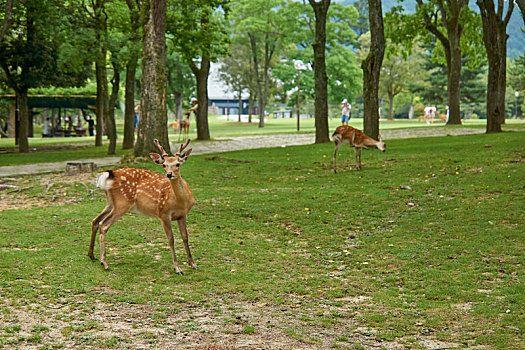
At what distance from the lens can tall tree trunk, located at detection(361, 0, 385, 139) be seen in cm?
2105

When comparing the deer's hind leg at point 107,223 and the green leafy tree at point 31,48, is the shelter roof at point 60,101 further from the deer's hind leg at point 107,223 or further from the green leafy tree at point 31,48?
the deer's hind leg at point 107,223

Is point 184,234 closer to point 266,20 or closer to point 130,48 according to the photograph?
point 130,48

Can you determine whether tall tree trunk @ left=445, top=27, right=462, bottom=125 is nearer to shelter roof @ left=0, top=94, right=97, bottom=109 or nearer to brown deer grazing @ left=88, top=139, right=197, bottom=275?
shelter roof @ left=0, top=94, right=97, bottom=109

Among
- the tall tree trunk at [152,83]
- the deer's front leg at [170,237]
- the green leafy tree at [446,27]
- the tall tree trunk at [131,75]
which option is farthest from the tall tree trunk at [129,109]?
the deer's front leg at [170,237]

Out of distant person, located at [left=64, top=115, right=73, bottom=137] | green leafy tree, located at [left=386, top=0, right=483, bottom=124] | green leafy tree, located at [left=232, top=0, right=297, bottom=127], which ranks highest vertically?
green leafy tree, located at [left=232, top=0, right=297, bottom=127]

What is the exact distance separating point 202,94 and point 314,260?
1043 inches

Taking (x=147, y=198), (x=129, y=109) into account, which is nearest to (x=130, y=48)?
(x=129, y=109)

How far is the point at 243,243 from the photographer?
9531 mm

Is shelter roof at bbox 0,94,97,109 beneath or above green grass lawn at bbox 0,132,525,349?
above

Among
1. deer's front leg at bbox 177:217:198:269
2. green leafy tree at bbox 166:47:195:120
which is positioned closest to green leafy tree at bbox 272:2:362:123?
green leafy tree at bbox 166:47:195:120

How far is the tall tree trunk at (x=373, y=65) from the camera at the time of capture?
21.0 metres

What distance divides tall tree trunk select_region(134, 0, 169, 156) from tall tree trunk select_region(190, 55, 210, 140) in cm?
1382

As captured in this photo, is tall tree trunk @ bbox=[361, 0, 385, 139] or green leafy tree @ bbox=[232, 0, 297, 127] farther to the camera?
green leafy tree @ bbox=[232, 0, 297, 127]

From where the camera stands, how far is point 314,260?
8742mm
